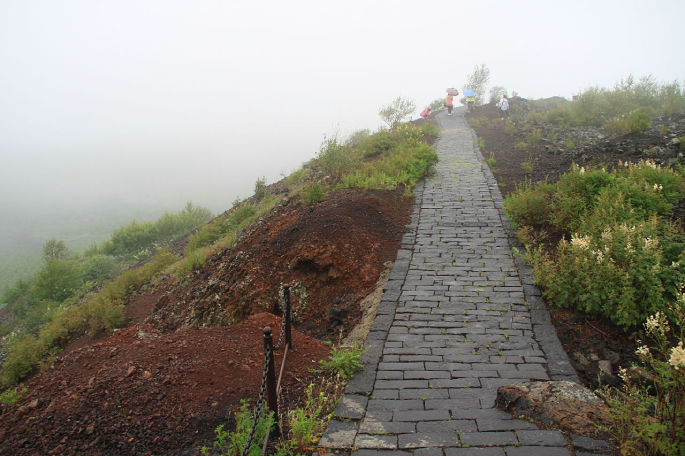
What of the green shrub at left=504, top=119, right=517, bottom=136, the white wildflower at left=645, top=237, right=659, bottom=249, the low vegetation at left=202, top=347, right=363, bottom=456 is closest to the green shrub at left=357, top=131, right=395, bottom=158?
the green shrub at left=504, top=119, right=517, bottom=136

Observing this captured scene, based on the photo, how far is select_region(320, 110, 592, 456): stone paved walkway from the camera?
364 cm

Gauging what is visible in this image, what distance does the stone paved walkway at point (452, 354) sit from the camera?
11.9 ft

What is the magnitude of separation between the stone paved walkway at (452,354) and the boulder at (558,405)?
0.44 feet

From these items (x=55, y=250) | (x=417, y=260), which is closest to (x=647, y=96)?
(x=417, y=260)

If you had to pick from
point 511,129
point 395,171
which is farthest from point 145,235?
point 511,129

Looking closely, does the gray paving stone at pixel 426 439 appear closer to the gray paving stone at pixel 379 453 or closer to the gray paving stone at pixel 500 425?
the gray paving stone at pixel 379 453

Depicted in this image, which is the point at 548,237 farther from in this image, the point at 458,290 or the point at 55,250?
the point at 55,250

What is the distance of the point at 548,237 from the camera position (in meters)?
7.76

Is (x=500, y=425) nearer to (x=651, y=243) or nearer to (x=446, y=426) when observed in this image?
(x=446, y=426)

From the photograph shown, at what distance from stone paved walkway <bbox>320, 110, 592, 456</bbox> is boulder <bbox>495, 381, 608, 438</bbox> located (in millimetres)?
133

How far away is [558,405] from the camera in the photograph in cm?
384

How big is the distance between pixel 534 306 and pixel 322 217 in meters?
4.60

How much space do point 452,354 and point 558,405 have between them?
1377 millimetres

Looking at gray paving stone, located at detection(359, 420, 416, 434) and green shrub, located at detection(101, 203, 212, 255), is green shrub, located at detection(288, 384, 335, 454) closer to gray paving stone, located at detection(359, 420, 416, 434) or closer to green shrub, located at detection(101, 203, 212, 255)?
gray paving stone, located at detection(359, 420, 416, 434)
